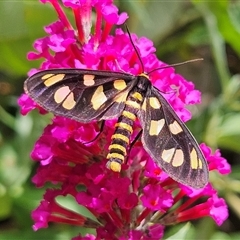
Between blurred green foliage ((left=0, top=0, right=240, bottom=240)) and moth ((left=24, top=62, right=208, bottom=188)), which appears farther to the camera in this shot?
blurred green foliage ((left=0, top=0, right=240, bottom=240))

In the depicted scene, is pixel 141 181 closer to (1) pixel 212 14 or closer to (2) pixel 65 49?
(2) pixel 65 49

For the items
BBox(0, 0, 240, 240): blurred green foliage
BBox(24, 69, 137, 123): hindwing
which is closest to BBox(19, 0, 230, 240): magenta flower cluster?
BBox(24, 69, 137, 123): hindwing

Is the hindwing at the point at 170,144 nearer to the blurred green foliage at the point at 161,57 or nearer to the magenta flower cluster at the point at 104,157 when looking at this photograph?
the magenta flower cluster at the point at 104,157

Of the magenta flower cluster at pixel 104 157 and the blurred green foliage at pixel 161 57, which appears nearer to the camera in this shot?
the magenta flower cluster at pixel 104 157

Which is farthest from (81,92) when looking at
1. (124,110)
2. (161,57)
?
(161,57)

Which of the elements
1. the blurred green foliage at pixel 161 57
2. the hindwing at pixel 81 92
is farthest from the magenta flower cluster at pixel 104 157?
the blurred green foliage at pixel 161 57

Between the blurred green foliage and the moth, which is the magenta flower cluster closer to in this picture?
the moth

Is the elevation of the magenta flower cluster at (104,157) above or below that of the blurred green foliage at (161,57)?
above

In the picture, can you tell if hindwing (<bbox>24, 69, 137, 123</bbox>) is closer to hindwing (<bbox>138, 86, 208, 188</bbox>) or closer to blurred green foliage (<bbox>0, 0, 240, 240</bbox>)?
hindwing (<bbox>138, 86, 208, 188</bbox>)

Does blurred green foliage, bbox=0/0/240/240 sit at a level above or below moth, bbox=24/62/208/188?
below

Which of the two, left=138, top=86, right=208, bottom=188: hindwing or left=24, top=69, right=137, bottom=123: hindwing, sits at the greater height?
left=24, top=69, right=137, bottom=123: hindwing
